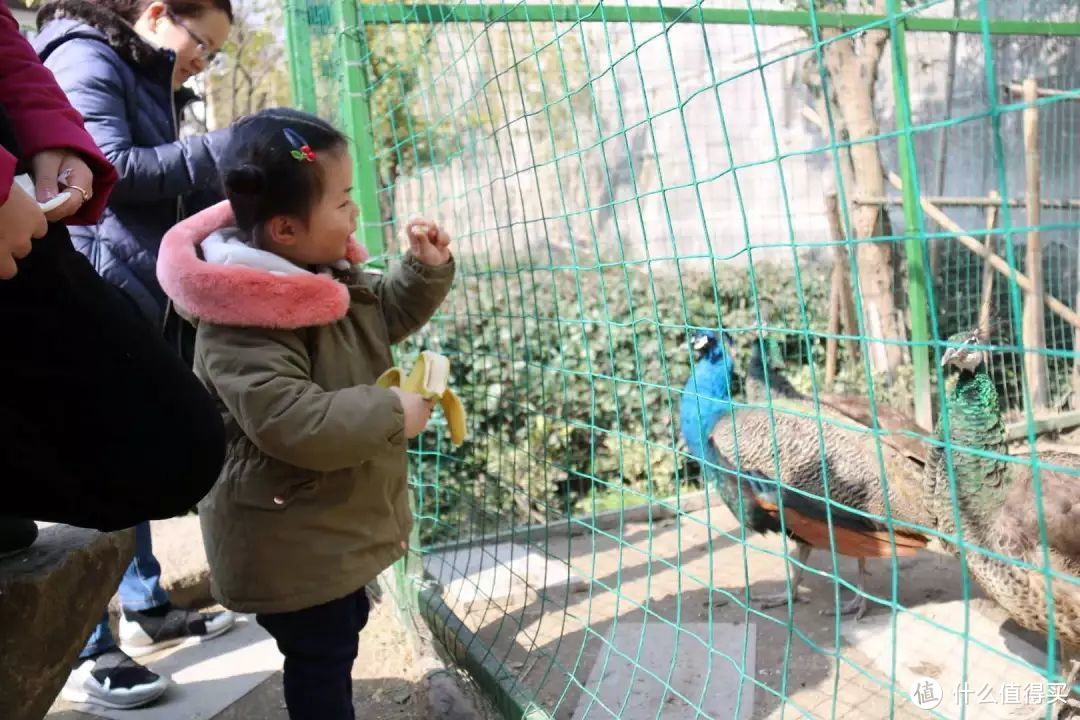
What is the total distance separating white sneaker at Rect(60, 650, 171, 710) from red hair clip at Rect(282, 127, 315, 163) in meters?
1.63

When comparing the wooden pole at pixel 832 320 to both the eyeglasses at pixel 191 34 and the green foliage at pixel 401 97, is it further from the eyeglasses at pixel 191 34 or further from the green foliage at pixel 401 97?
the eyeglasses at pixel 191 34

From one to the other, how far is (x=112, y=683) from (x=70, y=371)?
159 cm

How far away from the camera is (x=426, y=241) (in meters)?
1.96

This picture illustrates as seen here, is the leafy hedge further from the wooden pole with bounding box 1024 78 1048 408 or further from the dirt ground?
the wooden pole with bounding box 1024 78 1048 408

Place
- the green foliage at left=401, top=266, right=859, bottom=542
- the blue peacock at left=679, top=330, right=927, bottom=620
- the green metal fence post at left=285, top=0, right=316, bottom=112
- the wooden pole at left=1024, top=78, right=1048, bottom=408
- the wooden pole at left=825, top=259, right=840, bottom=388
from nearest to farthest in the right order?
the blue peacock at left=679, top=330, right=927, bottom=620 → the green metal fence post at left=285, top=0, right=316, bottom=112 → the green foliage at left=401, top=266, right=859, bottom=542 → the wooden pole at left=1024, top=78, right=1048, bottom=408 → the wooden pole at left=825, top=259, right=840, bottom=388

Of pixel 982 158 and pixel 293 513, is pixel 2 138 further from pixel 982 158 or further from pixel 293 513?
pixel 982 158

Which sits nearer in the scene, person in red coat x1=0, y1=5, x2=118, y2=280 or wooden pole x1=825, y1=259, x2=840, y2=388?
person in red coat x1=0, y1=5, x2=118, y2=280

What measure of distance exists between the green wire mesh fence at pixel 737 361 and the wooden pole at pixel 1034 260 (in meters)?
0.02

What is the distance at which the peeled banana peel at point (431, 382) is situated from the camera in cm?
170

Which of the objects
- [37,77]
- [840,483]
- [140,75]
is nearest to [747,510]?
[840,483]

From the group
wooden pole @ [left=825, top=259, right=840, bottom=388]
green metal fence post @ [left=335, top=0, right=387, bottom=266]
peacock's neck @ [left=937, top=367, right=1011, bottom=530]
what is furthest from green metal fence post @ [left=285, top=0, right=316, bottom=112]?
wooden pole @ [left=825, top=259, right=840, bottom=388]

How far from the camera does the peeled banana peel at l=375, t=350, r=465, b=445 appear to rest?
1702mm

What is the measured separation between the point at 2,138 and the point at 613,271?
18.3 feet

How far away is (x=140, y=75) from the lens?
2.30 meters
